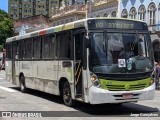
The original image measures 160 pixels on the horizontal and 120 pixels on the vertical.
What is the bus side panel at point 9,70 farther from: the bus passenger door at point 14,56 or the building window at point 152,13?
the building window at point 152,13

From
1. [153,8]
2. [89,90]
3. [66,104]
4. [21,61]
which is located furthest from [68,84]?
[153,8]

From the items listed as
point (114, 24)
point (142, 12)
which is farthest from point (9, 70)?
point (142, 12)

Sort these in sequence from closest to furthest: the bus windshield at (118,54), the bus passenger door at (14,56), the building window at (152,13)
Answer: the bus windshield at (118,54) < the bus passenger door at (14,56) < the building window at (152,13)

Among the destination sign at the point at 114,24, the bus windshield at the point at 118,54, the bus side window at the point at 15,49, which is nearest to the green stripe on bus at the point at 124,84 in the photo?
the bus windshield at the point at 118,54

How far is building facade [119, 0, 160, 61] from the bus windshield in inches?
1199

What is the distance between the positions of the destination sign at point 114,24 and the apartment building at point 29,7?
146 metres

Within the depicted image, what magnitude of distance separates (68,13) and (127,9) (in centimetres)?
1857

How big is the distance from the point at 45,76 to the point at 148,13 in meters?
31.1

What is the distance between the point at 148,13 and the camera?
45156 millimetres

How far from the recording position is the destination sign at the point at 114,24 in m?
12.3

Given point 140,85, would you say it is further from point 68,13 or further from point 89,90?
point 68,13

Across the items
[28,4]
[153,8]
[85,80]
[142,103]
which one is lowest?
[142,103]

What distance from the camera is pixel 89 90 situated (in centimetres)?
1188

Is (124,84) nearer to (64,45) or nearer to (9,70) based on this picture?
(64,45)
